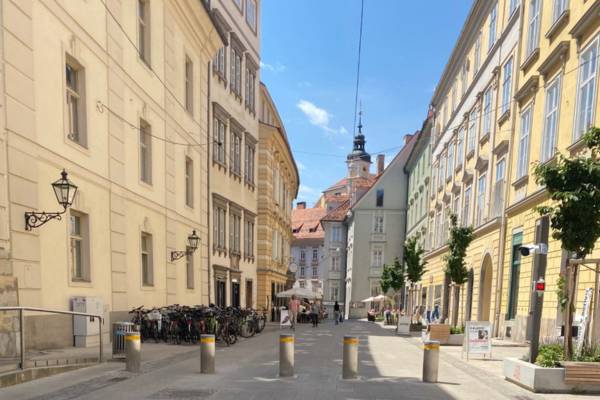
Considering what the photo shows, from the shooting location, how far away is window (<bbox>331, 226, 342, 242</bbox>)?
68.2 meters

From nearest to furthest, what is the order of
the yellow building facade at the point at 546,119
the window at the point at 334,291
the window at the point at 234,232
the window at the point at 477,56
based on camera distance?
the yellow building facade at the point at 546,119 < the window at the point at 477,56 < the window at the point at 234,232 < the window at the point at 334,291

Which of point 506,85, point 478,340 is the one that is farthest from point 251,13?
point 478,340

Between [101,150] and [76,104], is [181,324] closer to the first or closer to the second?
[101,150]

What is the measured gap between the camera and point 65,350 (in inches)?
373

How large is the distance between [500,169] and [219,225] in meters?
13.0

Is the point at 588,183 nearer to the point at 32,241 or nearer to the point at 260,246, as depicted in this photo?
the point at 32,241

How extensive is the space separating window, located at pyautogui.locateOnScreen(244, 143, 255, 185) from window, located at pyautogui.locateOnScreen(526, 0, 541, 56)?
1560 centimetres

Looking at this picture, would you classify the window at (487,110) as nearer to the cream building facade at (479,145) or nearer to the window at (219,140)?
the cream building facade at (479,145)

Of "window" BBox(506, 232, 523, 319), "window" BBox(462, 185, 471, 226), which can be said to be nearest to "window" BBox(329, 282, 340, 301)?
"window" BBox(462, 185, 471, 226)

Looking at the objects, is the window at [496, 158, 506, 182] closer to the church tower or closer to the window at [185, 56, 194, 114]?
the window at [185, 56, 194, 114]

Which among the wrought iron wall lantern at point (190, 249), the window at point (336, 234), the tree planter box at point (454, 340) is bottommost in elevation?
the window at point (336, 234)

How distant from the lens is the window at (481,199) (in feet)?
69.1

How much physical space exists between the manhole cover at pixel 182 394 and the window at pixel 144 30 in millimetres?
10942

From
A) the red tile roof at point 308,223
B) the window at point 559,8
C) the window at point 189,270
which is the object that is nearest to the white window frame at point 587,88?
the window at point 559,8
